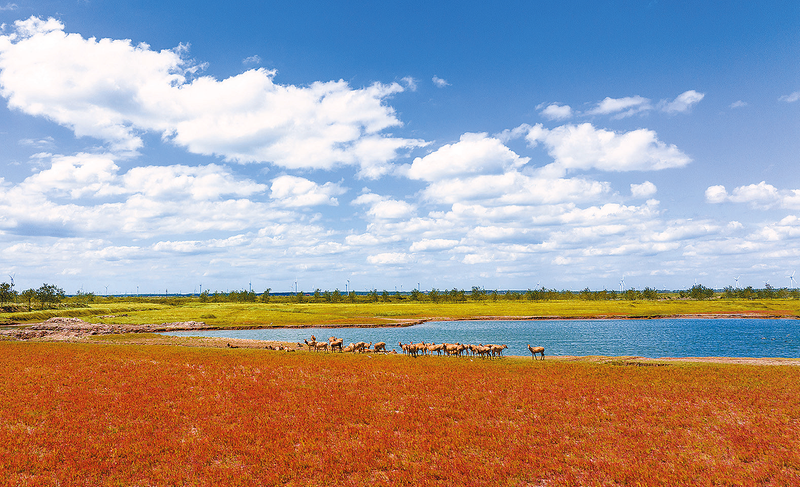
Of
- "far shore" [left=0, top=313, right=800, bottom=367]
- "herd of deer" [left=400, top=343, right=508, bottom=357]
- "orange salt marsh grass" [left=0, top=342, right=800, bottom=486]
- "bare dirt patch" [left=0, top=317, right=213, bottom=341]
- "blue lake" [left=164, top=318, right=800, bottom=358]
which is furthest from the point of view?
"bare dirt patch" [left=0, top=317, right=213, bottom=341]

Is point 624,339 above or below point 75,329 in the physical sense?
below

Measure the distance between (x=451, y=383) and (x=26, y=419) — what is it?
2330cm

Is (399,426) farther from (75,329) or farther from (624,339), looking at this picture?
(75,329)

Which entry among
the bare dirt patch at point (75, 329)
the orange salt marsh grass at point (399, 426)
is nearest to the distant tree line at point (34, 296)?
the bare dirt patch at point (75, 329)

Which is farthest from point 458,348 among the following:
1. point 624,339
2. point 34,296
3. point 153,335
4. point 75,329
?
point 34,296

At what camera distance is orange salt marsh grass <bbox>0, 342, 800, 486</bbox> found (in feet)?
48.1

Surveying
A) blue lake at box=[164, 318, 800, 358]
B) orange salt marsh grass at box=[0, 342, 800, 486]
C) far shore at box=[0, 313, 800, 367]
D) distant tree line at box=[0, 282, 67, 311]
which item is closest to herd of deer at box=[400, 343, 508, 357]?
far shore at box=[0, 313, 800, 367]

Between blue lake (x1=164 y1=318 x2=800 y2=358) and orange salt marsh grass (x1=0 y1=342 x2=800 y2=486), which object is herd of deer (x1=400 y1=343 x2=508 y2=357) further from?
orange salt marsh grass (x1=0 y1=342 x2=800 y2=486)

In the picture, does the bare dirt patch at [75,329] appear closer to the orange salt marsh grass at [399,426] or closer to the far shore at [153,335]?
the far shore at [153,335]

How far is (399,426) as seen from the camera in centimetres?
1945

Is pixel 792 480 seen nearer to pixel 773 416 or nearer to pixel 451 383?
pixel 773 416

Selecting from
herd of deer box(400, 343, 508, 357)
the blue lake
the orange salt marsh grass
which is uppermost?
the orange salt marsh grass

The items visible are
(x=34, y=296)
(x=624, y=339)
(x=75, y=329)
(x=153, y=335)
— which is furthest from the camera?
(x=34, y=296)

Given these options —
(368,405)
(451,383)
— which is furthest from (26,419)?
(451,383)
